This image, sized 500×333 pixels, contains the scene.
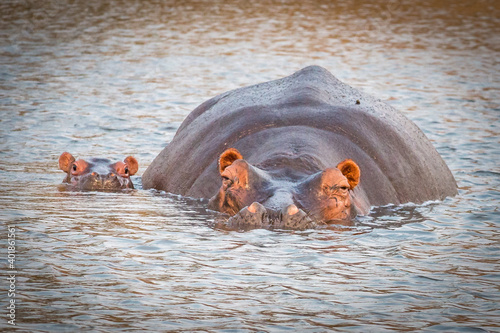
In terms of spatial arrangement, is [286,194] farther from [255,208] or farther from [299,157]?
[299,157]

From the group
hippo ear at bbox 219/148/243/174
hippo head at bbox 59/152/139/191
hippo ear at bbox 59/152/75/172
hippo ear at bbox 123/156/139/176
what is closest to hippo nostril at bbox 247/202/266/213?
hippo ear at bbox 219/148/243/174

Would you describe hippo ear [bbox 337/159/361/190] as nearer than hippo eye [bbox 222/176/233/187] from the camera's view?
No

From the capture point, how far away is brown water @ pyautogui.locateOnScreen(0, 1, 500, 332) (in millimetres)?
6578

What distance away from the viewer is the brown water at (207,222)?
259 inches

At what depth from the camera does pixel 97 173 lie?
1103cm

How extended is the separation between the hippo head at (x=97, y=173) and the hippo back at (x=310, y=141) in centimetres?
32

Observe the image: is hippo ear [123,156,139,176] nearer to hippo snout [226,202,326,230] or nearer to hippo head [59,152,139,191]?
hippo head [59,152,139,191]

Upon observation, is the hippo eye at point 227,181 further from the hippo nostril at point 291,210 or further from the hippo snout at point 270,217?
the hippo nostril at point 291,210

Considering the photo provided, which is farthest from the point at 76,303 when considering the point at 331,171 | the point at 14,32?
the point at 14,32

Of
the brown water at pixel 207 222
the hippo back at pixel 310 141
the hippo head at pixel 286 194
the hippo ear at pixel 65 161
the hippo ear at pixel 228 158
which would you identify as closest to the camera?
the brown water at pixel 207 222

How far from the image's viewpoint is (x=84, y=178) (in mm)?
10953

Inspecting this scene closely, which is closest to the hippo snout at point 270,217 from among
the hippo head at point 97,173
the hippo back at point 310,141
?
the hippo back at point 310,141

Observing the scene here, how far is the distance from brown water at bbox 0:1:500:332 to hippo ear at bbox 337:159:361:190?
17.1 inches

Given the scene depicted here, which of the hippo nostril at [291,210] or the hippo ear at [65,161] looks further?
the hippo ear at [65,161]
